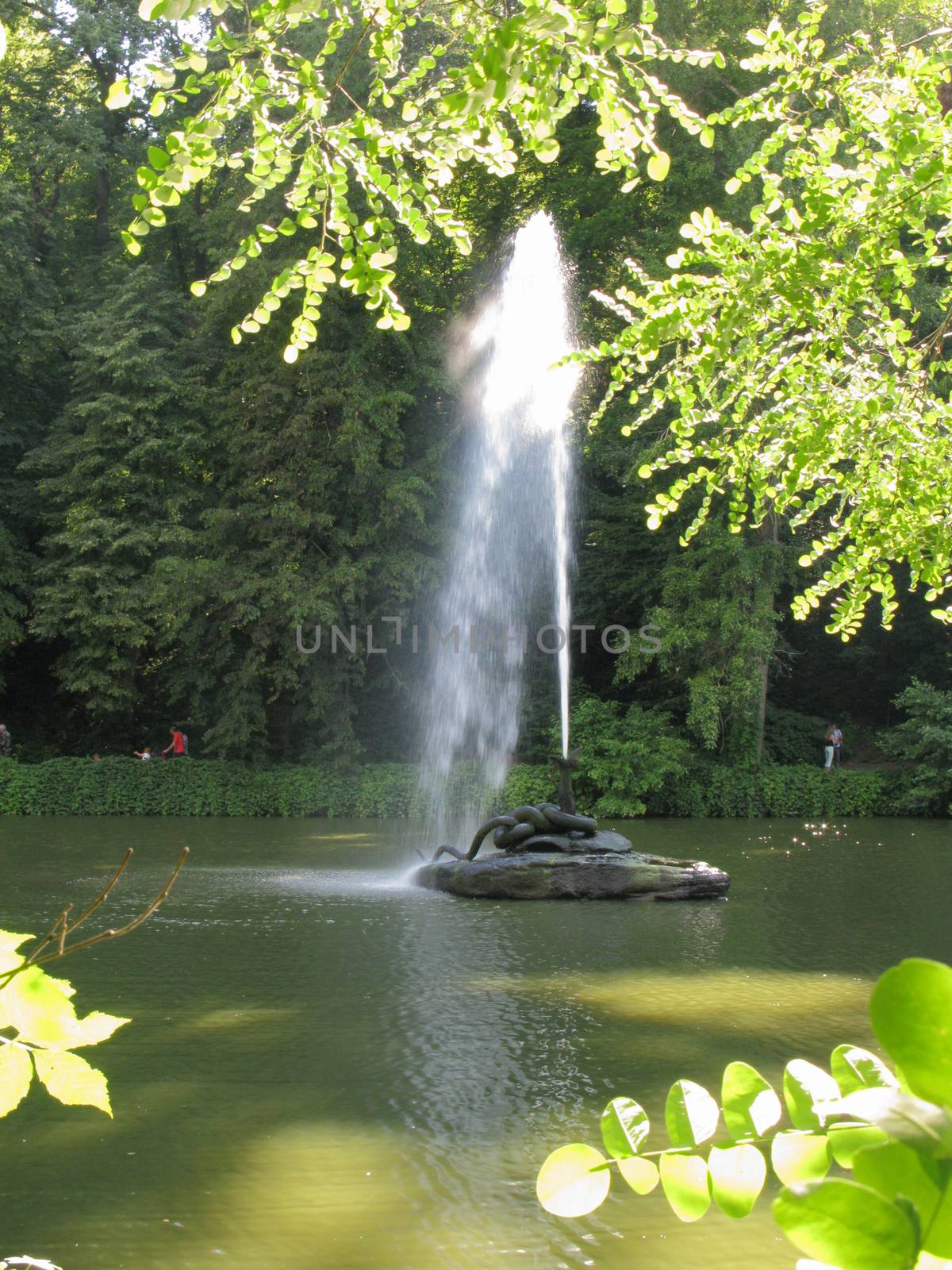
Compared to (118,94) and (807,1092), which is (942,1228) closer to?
(807,1092)

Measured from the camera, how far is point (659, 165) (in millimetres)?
3027

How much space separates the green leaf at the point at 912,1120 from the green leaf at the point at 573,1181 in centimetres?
28

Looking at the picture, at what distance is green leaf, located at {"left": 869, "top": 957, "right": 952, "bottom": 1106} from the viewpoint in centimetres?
46

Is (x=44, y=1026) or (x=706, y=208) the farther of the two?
(x=706, y=208)

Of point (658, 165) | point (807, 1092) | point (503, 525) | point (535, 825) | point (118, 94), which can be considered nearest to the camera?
point (807, 1092)

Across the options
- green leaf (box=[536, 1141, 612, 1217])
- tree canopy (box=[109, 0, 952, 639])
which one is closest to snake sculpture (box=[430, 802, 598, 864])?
tree canopy (box=[109, 0, 952, 639])

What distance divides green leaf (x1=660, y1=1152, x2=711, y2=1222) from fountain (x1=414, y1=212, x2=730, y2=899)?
55.8 feet

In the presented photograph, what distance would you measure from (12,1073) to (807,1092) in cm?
85

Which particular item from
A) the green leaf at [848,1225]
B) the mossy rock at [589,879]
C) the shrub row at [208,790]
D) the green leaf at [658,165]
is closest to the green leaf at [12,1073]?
the green leaf at [848,1225]

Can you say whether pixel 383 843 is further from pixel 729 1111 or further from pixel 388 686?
pixel 729 1111

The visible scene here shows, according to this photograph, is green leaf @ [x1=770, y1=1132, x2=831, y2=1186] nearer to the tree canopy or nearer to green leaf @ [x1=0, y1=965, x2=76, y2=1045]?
green leaf @ [x1=0, y1=965, x2=76, y2=1045]

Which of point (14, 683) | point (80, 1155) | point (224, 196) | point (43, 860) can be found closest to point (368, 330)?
point (224, 196)

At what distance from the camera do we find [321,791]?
22453 mm

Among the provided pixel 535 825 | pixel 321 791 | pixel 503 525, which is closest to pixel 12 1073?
pixel 535 825
